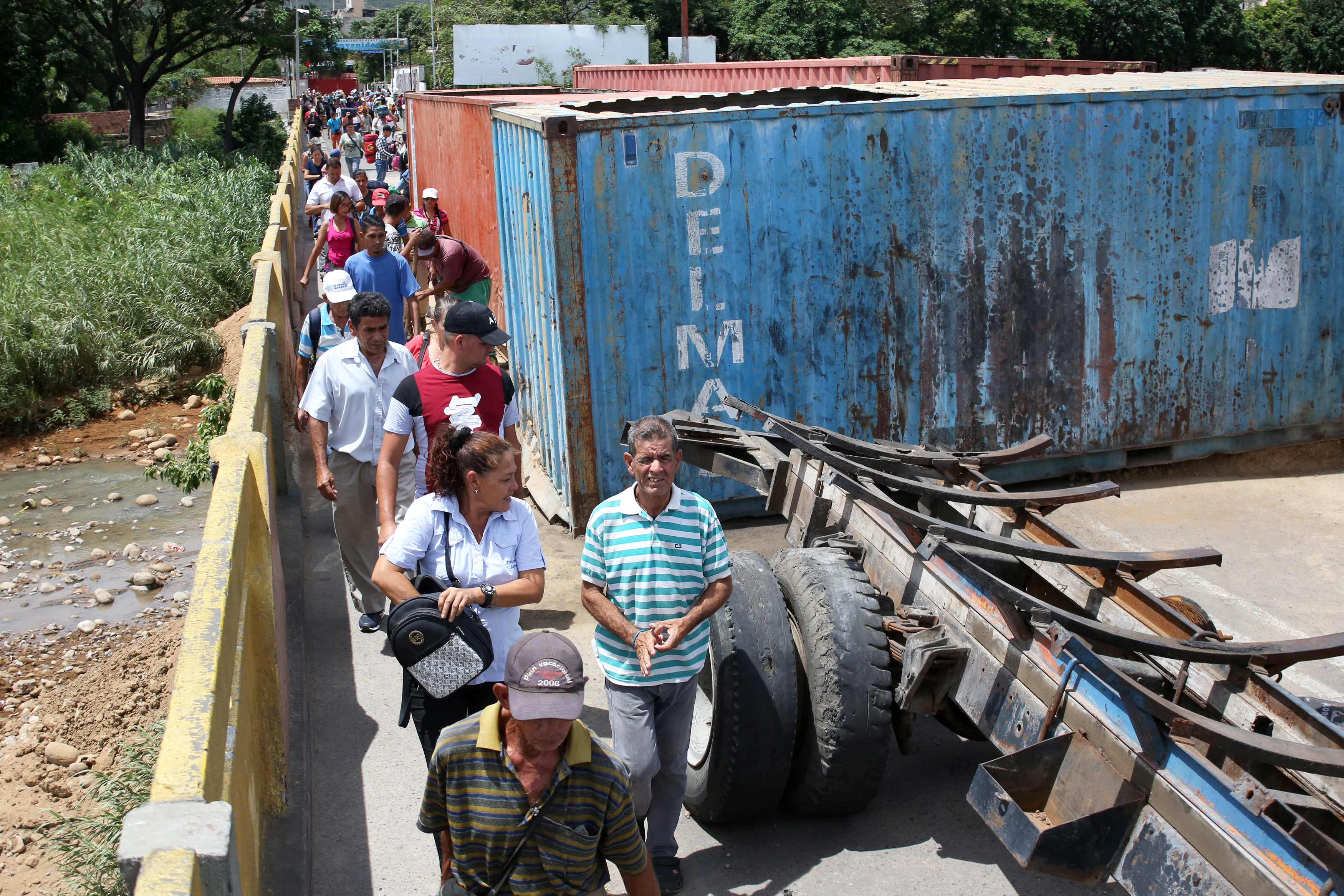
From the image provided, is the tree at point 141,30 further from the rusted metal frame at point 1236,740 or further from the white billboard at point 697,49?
the rusted metal frame at point 1236,740

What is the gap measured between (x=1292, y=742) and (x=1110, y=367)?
5.48 metres

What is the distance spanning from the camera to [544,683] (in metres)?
2.47

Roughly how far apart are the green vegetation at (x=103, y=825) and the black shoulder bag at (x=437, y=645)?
1.25 m

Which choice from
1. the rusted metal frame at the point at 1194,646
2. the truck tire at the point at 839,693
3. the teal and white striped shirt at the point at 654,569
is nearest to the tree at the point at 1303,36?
the truck tire at the point at 839,693

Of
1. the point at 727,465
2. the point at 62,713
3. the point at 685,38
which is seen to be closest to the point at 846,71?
the point at 727,465

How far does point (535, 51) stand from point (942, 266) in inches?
1639

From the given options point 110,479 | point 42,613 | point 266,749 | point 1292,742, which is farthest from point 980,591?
point 110,479

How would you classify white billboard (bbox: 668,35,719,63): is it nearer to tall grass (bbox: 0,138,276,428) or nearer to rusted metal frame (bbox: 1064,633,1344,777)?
tall grass (bbox: 0,138,276,428)

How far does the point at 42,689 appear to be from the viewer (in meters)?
6.10

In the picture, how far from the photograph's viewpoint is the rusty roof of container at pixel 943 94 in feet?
24.2

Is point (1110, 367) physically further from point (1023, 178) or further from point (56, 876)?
point (56, 876)

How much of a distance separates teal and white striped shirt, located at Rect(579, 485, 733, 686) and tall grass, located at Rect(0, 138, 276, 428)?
9.67m

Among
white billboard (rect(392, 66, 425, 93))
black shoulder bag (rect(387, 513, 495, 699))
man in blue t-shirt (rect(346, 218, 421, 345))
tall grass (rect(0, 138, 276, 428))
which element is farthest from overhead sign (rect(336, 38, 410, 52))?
black shoulder bag (rect(387, 513, 495, 699))

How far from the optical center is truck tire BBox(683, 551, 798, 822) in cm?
399
